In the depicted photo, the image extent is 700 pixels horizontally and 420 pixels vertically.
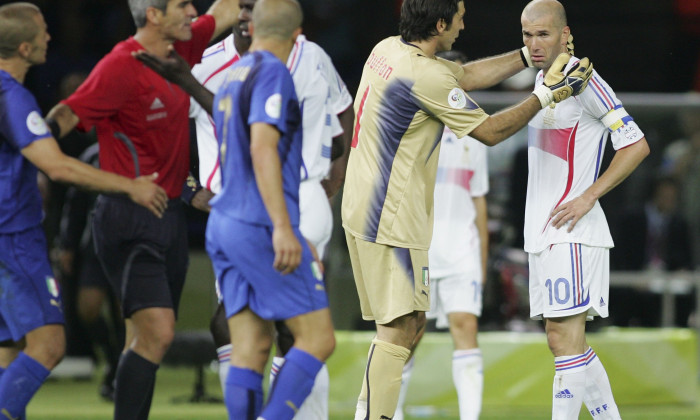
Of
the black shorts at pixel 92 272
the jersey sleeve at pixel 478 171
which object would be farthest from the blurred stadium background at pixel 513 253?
the jersey sleeve at pixel 478 171

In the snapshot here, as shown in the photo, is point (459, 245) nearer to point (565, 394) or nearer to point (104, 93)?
point (565, 394)

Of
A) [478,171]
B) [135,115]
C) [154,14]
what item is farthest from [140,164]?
[478,171]

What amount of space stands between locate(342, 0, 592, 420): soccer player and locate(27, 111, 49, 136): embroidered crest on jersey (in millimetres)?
1549

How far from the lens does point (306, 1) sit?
12641 millimetres

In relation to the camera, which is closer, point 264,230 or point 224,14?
point 264,230

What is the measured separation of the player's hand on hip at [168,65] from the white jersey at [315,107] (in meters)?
0.56

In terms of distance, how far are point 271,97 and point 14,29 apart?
1776mm

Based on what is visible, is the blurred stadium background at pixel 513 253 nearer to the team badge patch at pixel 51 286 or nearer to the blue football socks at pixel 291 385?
the team badge patch at pixel 51 286

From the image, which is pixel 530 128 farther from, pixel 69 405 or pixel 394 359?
pixel 69 405

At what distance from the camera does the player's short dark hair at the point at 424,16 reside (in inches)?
223

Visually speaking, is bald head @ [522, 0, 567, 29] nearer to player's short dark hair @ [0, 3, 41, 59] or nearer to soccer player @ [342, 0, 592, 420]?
soccer player @ [342, 0, 592, 420]

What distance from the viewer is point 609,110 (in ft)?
19.4

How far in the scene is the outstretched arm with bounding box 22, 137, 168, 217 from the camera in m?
5.58

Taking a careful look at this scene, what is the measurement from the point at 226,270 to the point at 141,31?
5.06 ft
